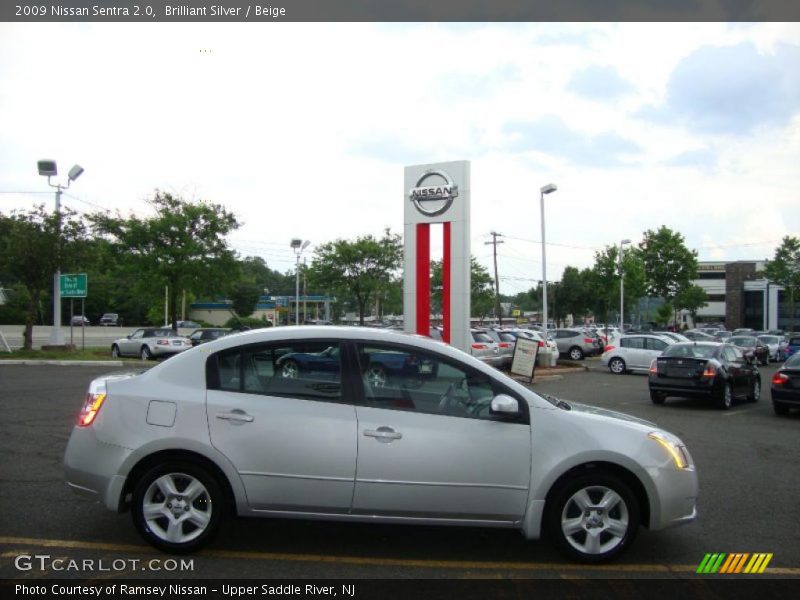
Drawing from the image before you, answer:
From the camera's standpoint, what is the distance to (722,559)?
492 centimetres

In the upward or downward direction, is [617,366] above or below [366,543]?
below

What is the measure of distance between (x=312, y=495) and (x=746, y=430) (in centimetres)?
928

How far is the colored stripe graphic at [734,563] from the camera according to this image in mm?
4727

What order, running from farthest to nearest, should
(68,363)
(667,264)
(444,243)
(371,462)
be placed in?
1. (667,264)
2. (68,363)
3. (444,243)
4. (371,462)

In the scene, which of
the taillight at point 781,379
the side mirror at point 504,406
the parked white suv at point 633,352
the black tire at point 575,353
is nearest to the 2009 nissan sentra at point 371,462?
the side mirror at point 504,406

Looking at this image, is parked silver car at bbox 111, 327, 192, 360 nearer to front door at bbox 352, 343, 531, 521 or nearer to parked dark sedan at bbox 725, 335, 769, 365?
front door at bbox 352, 343, 531, 521

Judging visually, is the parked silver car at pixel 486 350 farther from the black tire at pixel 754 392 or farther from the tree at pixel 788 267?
the tree at pixel 788 267

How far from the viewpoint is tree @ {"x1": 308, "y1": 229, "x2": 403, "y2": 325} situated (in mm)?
38969

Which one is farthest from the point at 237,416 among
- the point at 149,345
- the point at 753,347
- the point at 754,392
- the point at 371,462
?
the point at 753,347

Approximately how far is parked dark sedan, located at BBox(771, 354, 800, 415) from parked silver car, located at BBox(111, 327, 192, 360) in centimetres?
2080

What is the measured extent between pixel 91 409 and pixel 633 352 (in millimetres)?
22280

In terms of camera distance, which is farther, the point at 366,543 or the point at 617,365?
the point at 617,365

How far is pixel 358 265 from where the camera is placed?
39500 millimetres

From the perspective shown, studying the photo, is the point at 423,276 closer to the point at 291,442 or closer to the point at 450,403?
the point at 450,403
